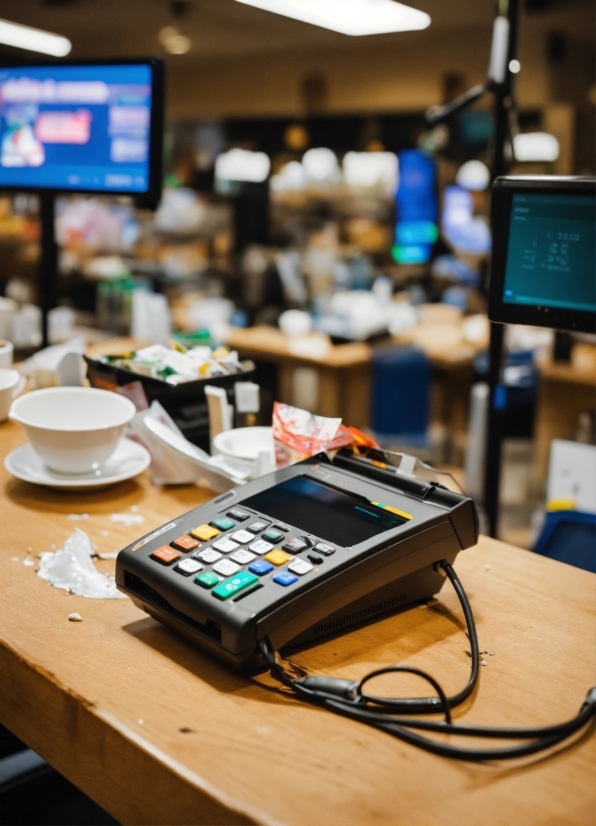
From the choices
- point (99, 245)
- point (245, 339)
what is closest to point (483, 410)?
point (245, 339)

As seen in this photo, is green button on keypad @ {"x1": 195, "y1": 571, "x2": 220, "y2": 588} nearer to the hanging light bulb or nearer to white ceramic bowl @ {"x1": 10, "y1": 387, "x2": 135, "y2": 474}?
white ceramic bowl @ {"x1": 10, "y1": 387, "x2": 135, "y2": 474}

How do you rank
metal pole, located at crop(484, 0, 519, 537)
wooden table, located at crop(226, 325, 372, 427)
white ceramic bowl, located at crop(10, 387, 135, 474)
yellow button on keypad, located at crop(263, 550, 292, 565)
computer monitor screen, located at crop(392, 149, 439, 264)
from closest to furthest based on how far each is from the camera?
yellow button on keypad, located at crop(263, 550, 292, 565) < white ceramic bowl, located at crop(10, 387, 135, 474) < metal pole, located at crop(484, 0, 519, 537) < wooden table, located at crop(226, 325, 372, 427) < computer monitor screen, located at crop(392, 149, 439, 264)

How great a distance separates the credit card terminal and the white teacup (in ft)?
2.46

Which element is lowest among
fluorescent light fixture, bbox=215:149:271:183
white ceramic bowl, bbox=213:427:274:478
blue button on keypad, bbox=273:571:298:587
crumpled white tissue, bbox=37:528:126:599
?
crumpled white tissue, bbox=37:528:126:599

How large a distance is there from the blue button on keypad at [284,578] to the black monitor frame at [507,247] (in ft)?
1.33

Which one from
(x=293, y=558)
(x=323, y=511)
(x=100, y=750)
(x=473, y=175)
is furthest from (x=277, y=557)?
(x=473, y=175)

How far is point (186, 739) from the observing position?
2.42ft

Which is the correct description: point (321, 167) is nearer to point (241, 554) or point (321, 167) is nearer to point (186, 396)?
point (186, 396)

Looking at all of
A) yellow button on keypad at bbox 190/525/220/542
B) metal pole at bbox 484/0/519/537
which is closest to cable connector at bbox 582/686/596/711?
yellow button on keypad at bbox 190/525/220/542

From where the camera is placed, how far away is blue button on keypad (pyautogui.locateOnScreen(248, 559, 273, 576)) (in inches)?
34.2

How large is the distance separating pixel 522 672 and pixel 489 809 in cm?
22

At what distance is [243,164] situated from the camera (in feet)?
31.5

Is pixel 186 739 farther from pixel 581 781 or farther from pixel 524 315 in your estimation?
pixel 524 315

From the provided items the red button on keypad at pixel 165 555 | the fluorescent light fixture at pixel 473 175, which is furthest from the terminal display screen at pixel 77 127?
the fluorescent light fixture at pixel 473 175
